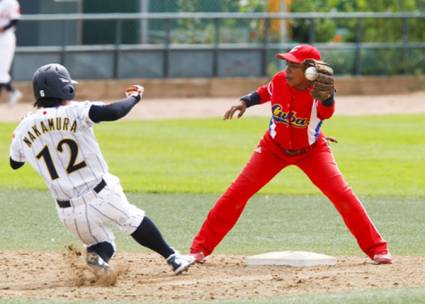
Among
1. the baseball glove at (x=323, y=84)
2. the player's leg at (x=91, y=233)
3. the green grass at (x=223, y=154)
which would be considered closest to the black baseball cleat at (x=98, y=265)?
the player's leg at (x=91, y=233)

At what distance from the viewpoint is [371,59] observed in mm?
23172

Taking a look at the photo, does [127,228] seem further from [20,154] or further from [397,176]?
[397,176]

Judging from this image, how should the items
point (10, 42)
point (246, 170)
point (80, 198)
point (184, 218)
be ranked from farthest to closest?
point (10, 42), point (184, 218), point (246, 170), point (80, 198)

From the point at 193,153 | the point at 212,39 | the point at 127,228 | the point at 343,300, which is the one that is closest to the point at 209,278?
the point at 127,228

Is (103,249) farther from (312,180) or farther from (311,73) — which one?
(311,73)

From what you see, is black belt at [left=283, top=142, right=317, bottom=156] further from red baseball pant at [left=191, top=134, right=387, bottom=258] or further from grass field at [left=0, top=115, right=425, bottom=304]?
grass field at [left=0, top=115, right=425, bottom=304]

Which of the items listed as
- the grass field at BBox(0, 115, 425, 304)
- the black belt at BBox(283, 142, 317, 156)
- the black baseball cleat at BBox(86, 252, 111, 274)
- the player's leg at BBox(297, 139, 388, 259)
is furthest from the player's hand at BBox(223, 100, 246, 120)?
the black baseball cleat at BBox(86, 252, 111, 274)

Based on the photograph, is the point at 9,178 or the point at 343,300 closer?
the point at 343,300

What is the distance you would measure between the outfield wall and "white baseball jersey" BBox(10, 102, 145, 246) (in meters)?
13.2

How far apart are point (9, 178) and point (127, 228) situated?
230 inches

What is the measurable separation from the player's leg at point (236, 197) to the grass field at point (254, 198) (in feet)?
2.54

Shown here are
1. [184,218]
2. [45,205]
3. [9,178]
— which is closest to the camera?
[184,218]

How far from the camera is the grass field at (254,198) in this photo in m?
9.30

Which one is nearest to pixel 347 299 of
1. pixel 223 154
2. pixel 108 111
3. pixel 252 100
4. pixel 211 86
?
pixel 108 111
